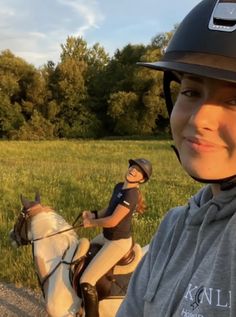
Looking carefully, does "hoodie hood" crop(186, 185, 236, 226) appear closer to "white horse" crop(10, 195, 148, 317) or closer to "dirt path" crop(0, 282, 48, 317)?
"white horse" crop(10, 195, 148, 317)

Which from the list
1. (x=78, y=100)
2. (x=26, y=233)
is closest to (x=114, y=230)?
(x=26, y=233)

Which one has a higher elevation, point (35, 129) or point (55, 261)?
point (55, 261)

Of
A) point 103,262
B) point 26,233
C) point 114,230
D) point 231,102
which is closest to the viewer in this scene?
point 231,102

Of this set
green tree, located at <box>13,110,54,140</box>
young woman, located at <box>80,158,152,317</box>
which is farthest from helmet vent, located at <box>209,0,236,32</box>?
green tree, located at <box>13,110,54,140</box>

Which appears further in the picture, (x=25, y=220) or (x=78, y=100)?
(x=78, y=100)

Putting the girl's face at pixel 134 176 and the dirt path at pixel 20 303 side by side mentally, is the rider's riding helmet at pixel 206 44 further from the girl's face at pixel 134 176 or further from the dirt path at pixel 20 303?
the dirt path at pixel 20 303

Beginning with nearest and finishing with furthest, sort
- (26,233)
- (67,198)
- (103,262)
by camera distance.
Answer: (103,262) < (26,233) < (67,198)

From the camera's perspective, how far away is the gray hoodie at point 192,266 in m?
1.18

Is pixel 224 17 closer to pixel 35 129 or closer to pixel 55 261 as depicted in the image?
pixel 55 261

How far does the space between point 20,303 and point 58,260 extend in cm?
142

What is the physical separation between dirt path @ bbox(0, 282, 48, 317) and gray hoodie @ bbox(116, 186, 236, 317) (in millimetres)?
4261

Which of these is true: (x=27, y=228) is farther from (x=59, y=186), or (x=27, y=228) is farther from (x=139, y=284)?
(x=59, y=186)

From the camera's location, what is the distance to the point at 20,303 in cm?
584

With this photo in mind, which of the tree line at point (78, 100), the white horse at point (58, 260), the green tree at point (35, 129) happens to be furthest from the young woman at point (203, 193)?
the green tree at point (35, 129)
